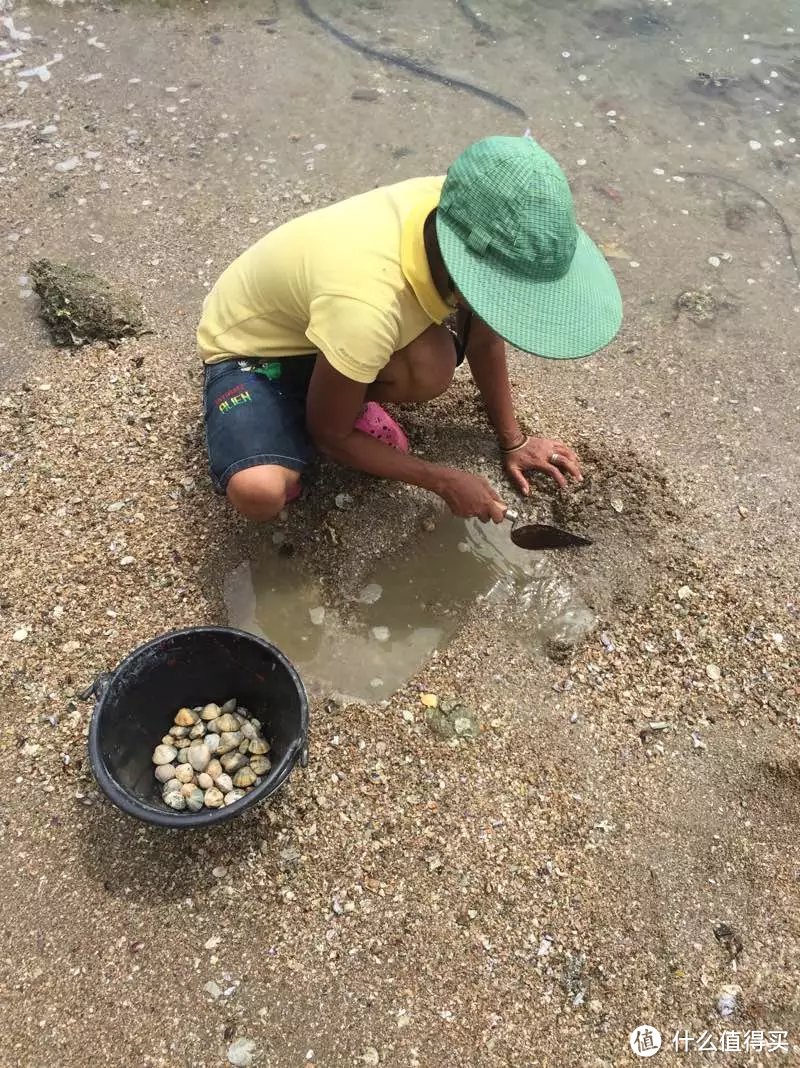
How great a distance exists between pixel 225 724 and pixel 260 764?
5.0 inches

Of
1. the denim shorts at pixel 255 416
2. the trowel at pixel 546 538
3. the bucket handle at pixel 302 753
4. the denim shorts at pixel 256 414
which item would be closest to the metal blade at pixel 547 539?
the trowel at pixel 546 538

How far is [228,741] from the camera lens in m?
1.70

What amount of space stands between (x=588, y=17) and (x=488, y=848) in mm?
4514

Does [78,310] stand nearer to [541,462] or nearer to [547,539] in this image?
[541,462]

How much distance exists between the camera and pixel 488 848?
167 cm

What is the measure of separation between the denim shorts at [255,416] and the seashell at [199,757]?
2.09 feet

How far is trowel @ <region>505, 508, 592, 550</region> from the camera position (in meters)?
2.19

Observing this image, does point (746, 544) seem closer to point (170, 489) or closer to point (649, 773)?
point (649, 773)

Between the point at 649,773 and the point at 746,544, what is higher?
the point at 746,544

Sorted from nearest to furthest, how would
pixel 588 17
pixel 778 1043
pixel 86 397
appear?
pixel 778 1043, pixel 86 397, pixel 588 17

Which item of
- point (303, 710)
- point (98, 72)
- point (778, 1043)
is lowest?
point (778, 1043)

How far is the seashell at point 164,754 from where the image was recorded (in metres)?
1.66

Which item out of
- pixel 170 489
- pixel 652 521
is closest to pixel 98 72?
pixel 170 489

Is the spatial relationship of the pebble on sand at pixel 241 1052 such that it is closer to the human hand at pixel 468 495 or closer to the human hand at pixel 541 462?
the human hand at pixel 468 495
